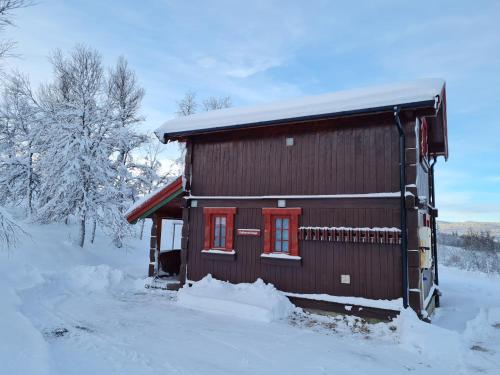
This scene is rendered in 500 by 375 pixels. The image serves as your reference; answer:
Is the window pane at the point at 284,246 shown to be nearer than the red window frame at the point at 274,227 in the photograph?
No

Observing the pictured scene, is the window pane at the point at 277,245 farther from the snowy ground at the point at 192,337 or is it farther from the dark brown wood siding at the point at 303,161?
the snowy ground at the point at 192,337

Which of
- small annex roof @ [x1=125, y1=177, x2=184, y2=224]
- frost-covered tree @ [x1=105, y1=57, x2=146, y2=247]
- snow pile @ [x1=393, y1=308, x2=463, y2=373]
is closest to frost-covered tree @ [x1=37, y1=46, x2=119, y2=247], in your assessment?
frost-covered tree @ [x1=105, y1=57, x2=146, y2=247]

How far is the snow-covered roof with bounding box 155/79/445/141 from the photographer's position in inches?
321

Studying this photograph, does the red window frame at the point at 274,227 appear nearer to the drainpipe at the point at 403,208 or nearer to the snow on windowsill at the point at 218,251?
the snow on windowsill at the point at 218,251

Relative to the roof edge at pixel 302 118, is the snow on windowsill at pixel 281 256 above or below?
below

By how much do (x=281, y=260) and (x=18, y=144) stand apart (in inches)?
615

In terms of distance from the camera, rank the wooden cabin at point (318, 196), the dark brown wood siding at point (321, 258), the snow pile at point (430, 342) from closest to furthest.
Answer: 1. the snow pile at point (430, 342)
2. the wooden cabin at point (318, 196)
3. the dark brown wood siding at point (321, 258)

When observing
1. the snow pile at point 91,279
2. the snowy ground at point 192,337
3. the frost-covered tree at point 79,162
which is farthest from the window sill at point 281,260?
the frost-covered tree at point 79,162

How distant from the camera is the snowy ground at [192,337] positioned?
5.45 metres

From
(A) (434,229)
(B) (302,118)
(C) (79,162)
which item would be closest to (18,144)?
(C) (79,162)

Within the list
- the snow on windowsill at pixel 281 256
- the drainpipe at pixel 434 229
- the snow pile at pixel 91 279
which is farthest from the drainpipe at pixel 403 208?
the snow pile at pixel 91 279

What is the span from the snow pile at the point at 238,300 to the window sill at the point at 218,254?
0.66m

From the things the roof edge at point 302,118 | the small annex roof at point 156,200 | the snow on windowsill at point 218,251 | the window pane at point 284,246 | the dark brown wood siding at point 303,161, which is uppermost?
the roof edge at point 302,118

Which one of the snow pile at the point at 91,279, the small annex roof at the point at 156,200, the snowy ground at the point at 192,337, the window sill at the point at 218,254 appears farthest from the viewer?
the small annex roof at the point at 156,200
